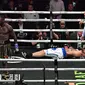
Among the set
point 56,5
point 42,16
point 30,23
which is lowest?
point 30,23

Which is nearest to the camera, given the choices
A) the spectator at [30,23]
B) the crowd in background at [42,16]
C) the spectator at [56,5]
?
the crowd in background at [42,16]

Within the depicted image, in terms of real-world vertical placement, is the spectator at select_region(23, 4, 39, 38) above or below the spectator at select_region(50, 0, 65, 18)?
below

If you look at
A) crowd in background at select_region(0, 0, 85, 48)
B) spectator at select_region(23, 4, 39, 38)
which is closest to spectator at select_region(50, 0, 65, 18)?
crowd in background at select_region(0, 0, 85, 48)

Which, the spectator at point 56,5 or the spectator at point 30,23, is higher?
the spectator at point 56,5

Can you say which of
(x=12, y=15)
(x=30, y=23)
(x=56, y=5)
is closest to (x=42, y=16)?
(x=30, y=23)

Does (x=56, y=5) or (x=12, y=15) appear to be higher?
(x=56, y=5)

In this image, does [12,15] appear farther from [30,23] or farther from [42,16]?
[42,16]

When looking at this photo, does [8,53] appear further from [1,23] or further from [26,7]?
[26,7]

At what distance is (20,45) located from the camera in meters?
9.82

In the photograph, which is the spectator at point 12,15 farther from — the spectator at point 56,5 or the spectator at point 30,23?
the spectator at point 56,5

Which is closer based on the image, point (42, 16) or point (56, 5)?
point (56, 5)

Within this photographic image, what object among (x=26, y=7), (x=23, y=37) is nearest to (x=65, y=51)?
(x=23, y=37)

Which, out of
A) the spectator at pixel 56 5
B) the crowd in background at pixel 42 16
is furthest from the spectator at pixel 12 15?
the spectator at pixel 56 5

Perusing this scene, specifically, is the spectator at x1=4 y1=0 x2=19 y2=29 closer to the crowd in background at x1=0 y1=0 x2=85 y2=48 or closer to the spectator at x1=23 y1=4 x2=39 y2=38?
the crowd in background at x1=0 y1=0 x2=85 y2=48
